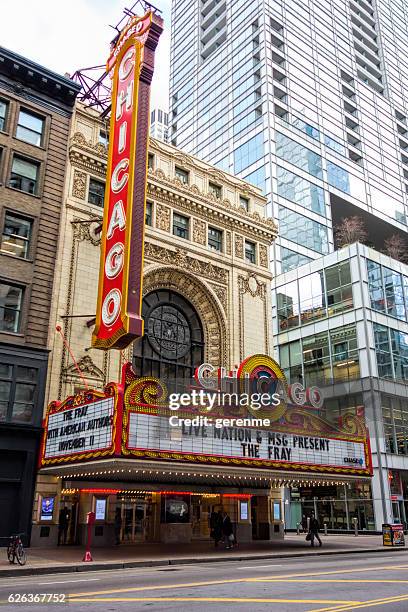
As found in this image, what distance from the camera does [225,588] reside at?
11.9m

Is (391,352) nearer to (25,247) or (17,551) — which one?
(25,247)

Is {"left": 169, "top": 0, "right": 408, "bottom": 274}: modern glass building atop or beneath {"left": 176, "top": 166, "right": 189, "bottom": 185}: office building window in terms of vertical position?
atop

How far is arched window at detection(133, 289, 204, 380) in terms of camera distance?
2961 centimetres

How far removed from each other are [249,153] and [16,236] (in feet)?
154

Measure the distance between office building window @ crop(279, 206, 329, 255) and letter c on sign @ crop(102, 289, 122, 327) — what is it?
4000 cm

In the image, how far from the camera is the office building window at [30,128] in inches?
1099

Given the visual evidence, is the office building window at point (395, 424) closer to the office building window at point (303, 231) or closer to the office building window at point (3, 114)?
the office building window at point (303, 231)

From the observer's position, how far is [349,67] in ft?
277

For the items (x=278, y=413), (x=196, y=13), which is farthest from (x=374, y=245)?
(x=278, y=413)

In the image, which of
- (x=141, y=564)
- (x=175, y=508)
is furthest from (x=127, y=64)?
(x=141, y=564)

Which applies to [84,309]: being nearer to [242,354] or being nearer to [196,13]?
[242,354]

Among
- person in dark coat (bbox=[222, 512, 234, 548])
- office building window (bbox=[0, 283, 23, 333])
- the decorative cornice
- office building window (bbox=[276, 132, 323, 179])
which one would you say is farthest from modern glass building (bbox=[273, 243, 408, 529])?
office building window (bbox=[0, 283, 23, 333])

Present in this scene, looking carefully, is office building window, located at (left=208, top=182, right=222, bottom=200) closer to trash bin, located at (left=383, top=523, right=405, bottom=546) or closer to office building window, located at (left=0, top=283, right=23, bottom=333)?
office building window, located at (left=0, top=283, right=23, bottom=333)

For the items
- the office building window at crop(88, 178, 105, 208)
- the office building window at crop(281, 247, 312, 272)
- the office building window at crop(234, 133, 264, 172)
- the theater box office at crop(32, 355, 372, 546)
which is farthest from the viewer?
the office building window at crop(234, 133, 264, 172)
